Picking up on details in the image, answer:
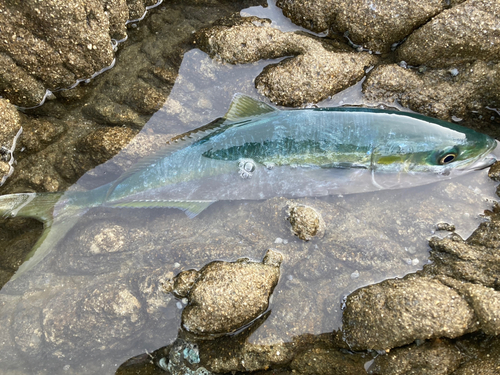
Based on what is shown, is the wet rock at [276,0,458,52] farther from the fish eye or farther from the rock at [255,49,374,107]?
the fish eye

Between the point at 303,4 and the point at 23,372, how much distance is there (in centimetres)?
416

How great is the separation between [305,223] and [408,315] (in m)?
1.07

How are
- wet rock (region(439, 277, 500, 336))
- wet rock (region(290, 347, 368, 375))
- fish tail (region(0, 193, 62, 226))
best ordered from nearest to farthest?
1. wet rock (region(439, 277, 500, 336))
2. wet rock (region(290, 347, 368, 375))
3. fish tail (region(0, 193, 62, 226))

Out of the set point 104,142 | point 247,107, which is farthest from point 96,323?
point 247,107

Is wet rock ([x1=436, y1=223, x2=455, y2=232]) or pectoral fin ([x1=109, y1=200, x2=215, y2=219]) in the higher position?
wet rock ([x1=436, y1=223, x2=455, y2=232])

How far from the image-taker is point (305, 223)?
9.86ft

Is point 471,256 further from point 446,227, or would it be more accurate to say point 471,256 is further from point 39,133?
point 39,133

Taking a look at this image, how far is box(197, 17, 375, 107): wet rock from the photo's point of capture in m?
3.23

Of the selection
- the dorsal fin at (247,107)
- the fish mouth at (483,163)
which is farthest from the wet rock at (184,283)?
the fish mouth at (483,163)

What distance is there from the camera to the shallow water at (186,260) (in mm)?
2844

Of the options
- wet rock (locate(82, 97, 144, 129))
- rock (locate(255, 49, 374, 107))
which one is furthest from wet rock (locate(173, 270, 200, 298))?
rock (locate(255, 49, 374, 107))

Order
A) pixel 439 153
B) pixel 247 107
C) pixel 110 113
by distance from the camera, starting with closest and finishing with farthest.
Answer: pixel 439 153
pixel 247 107
pixel 110 113

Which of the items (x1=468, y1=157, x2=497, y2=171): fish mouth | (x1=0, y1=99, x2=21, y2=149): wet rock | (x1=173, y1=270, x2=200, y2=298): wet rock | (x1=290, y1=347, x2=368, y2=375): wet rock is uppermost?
(x1=468, y1=157, x2=497, y2=171): fish mouth

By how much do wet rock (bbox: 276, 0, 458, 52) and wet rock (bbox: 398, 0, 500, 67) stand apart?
114 millimetres
